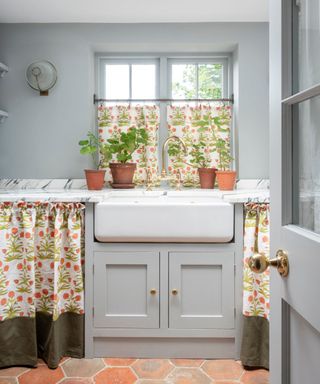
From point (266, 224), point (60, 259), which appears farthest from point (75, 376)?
point (266, 224)

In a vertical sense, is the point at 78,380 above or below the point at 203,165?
below

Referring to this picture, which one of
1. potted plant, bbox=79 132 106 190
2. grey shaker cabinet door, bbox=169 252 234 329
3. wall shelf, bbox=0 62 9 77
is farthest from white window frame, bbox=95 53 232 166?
grey shaker cabinet door, bbox=169 252 234 329

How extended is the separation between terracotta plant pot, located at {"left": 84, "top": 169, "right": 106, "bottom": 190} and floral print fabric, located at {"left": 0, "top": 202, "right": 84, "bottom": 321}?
634 mm

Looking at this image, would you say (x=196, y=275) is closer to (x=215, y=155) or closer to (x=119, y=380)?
(x=119, y=380)

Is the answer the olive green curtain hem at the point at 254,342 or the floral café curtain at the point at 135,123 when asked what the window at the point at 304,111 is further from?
the floral café curtain at the point at 135,123

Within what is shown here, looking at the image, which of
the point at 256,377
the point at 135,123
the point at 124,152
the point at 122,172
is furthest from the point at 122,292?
the point at 135,123

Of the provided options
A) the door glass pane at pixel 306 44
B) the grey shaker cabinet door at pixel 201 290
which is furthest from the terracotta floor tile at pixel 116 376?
the door glass pane at pixel 306 44

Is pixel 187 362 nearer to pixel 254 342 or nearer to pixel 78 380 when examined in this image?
pixel 254 342

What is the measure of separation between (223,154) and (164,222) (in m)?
0.97

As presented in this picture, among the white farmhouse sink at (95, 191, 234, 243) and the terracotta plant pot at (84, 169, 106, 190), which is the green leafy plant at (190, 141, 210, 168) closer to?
the terracotta plant pot at (84, 169, 106, 190)

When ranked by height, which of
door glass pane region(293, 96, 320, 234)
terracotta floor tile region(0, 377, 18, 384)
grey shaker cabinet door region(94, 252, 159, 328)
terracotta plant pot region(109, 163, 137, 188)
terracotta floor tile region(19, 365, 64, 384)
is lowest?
terracotta floor tile region(0, 377, 18, 384)

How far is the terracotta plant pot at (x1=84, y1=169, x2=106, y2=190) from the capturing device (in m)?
2.89

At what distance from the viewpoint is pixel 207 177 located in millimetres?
3020

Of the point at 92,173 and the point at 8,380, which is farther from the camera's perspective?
the point at 92,173
